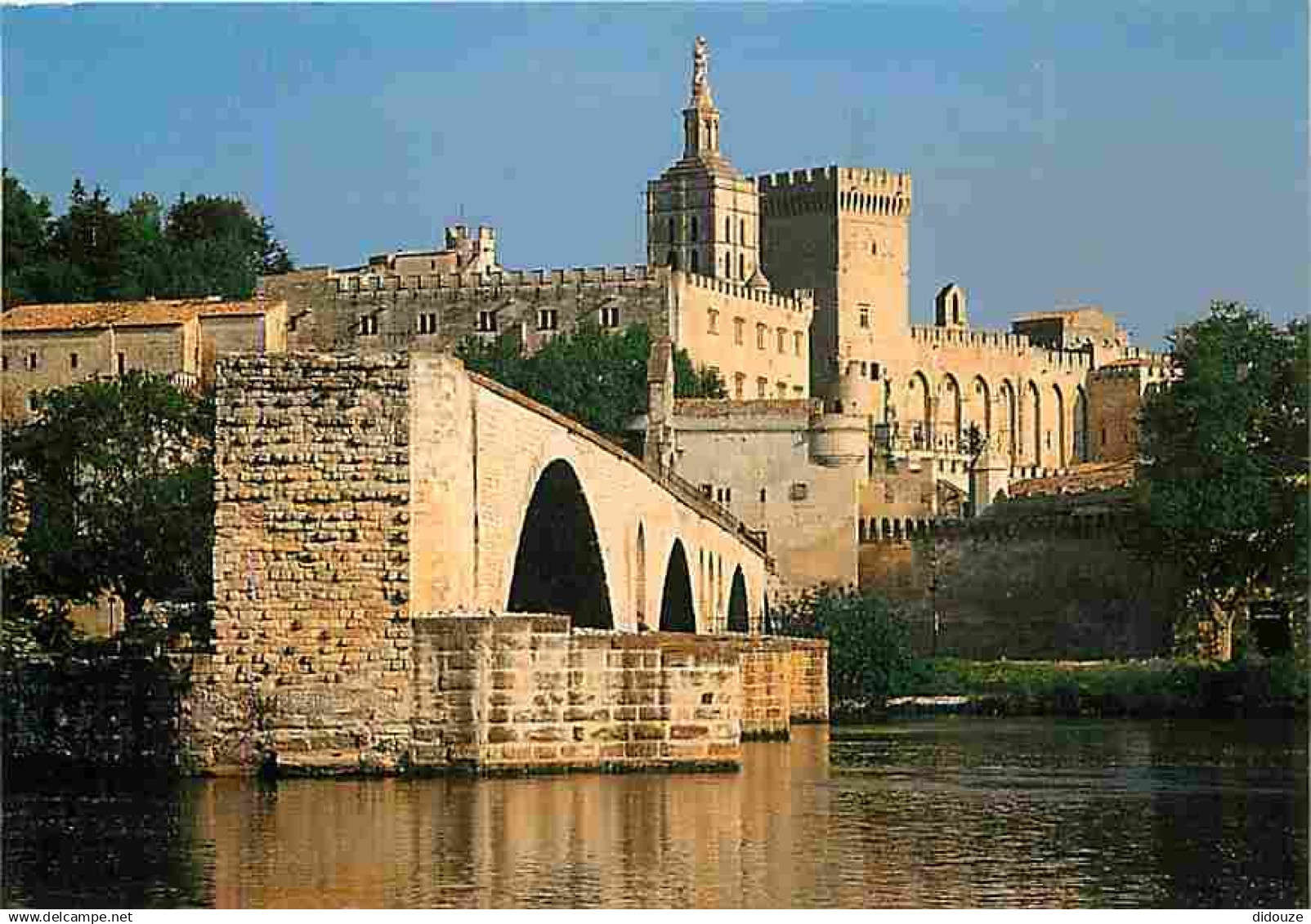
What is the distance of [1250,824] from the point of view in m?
27.1

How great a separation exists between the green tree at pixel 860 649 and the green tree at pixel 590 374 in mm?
16002

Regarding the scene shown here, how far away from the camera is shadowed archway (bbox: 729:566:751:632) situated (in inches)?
2389

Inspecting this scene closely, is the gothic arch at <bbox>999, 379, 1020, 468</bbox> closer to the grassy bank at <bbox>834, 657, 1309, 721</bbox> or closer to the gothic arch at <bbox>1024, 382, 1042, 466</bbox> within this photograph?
the gothic arch at <bbox>1024, 382, 1042, 466</bbox>

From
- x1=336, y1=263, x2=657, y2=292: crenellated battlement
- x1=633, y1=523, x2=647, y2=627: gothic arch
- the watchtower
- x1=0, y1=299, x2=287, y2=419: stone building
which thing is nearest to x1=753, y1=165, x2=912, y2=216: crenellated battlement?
the watchtower

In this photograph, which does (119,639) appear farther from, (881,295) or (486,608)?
(881,295)

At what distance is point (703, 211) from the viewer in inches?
4222

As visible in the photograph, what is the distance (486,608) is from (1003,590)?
144ft

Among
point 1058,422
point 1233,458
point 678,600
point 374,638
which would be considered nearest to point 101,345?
point 678,600

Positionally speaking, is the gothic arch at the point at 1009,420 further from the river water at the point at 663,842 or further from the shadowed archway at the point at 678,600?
the river water at the point at 663,842

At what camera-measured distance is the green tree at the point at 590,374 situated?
249 ft

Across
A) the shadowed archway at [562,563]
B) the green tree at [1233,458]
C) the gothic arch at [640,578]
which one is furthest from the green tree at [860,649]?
the shadowed archway at [562,563]

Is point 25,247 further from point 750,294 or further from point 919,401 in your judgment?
point 919,401

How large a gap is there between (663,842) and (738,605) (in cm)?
3781

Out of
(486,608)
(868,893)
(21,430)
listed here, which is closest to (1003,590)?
(21,430)
